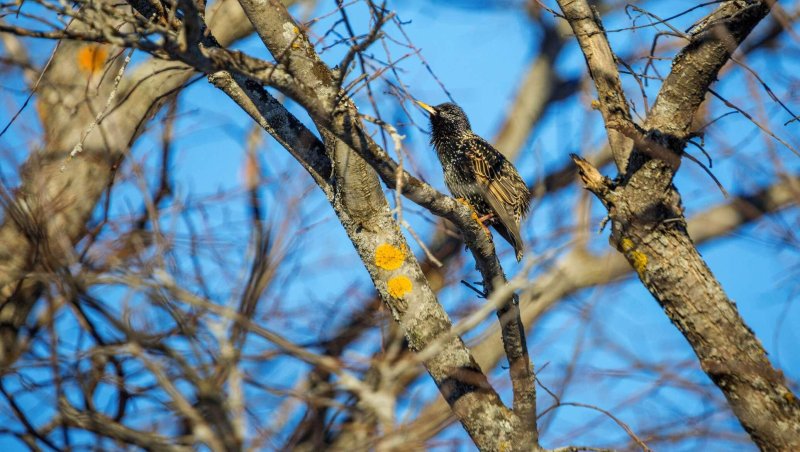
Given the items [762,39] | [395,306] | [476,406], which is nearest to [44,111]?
[395,306]

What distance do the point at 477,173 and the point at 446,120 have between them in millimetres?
604

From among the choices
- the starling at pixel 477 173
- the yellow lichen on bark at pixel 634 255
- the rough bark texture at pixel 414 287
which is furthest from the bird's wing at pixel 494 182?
the rough bark texture at pixel 414 287

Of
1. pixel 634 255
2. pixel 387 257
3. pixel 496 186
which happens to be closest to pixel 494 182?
pixel 496 186

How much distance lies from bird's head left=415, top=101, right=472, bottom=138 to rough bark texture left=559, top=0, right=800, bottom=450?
85.2 inches

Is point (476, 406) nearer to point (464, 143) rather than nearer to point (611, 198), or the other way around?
point (611, 198)

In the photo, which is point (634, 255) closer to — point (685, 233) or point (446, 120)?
point (685, 233)

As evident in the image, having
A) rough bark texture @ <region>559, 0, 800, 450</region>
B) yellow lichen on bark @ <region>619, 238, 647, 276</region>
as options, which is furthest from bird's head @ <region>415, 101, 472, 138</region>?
yellow lichen on bark @ <region>619, 238, 647, 276</region>

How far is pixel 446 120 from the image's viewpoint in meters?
6.12

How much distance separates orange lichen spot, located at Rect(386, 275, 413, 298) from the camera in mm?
3578

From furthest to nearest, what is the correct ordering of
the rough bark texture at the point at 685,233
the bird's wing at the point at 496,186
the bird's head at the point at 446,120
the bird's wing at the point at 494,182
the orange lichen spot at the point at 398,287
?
the bird's head at the point at 446,120 → the bird's wing at the point at 494,182 → the bird's wing at the point at 496,186 → the orange lichen spot at the point at 398,287 → the rough bark texture at the point at 685,233

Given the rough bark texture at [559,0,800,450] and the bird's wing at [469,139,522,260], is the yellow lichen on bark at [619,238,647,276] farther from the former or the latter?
the bird's wing at [469,139,522,260]

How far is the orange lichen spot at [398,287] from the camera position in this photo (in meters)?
3.58

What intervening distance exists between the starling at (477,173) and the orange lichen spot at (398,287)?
1.89 meters

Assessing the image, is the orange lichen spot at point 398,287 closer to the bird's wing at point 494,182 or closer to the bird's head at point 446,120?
the bird's wing at point 494,182
